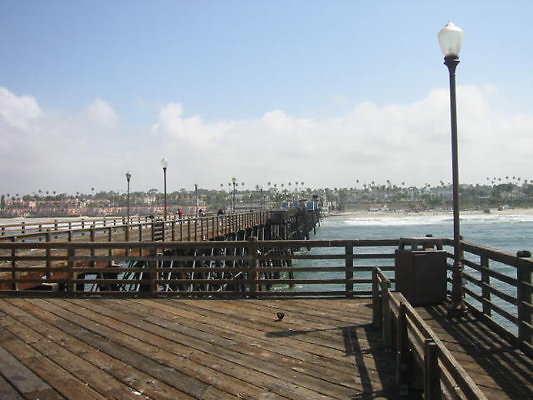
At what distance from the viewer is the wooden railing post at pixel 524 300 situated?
5.59 m

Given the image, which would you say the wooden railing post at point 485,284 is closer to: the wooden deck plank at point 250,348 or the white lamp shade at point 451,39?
the wooden deck plank at point 250,348

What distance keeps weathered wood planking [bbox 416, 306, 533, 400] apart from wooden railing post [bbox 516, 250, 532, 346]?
0.67 ft

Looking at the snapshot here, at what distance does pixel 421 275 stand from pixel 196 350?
3807mm

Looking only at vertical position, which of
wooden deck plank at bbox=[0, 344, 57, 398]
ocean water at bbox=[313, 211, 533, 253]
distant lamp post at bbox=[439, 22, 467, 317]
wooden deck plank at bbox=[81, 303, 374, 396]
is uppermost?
distant lamp post at bbox=[439, 22, 467, 317]

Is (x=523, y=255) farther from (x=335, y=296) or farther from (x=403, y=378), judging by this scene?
(x=335, y=296)

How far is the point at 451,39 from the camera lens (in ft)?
25.1

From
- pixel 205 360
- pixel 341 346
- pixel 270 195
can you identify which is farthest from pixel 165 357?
pixel 270 195

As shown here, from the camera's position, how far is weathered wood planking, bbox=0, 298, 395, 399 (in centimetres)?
460

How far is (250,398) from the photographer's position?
435 centimetres

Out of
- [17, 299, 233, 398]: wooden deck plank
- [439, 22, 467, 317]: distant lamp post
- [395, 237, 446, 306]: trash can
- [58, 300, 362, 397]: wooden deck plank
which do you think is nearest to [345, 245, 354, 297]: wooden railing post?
[395, 237, 446, 306]: trash can

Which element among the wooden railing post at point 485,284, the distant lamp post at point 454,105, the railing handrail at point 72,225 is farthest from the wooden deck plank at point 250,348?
the railing handrail at point 72,225

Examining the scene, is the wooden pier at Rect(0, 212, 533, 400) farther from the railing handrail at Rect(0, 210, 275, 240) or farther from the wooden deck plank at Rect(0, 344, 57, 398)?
the railing handrail at Rect(0, 210, 275, 240)

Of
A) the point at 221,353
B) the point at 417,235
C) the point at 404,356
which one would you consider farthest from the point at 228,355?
the point at 417,235

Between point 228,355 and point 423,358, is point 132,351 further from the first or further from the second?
point 423,358
